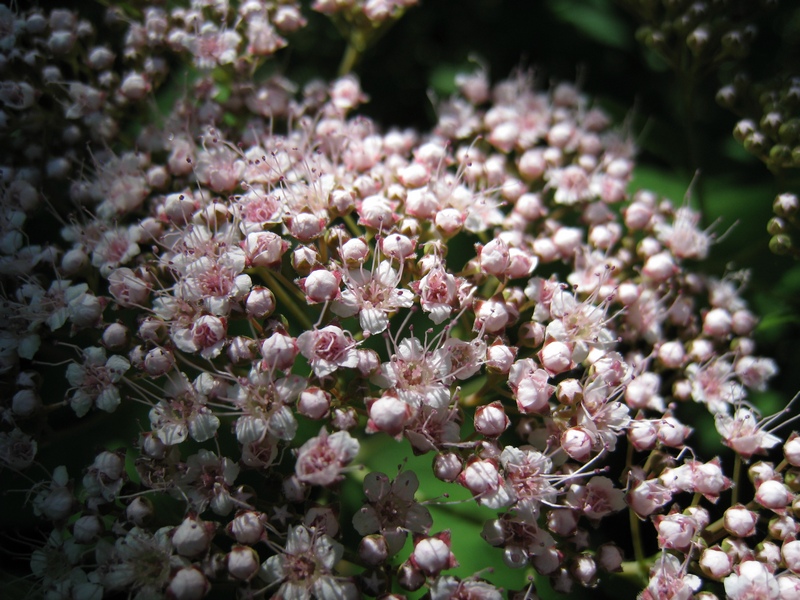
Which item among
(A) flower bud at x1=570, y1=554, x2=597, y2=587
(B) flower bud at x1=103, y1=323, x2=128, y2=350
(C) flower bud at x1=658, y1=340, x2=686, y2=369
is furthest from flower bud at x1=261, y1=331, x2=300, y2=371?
(C) flower bud at x1=658, y1=340, x2=686, y2=369

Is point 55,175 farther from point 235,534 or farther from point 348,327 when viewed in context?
point 235,534

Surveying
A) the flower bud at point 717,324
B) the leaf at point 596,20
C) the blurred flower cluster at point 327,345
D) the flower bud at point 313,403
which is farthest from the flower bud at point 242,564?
the leaf at point 596,20

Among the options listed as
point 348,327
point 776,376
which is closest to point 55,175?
point 348,327

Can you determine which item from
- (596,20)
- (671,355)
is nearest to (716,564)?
(671,355)

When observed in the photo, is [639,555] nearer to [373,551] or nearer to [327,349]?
[373,551]

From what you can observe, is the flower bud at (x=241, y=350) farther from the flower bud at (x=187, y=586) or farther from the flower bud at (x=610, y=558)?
the flower bud at (x=610, y=558)

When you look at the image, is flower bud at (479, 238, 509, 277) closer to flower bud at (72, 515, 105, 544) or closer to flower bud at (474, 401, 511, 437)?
flower bud at (474, 401, 511, 437)

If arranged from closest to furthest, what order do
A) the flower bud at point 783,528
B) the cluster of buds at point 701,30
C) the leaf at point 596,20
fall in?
the flower bud at point 783,528 < the cluster of buds at point 701,30 < the leaf at point 596,20

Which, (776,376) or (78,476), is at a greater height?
(776,376)
